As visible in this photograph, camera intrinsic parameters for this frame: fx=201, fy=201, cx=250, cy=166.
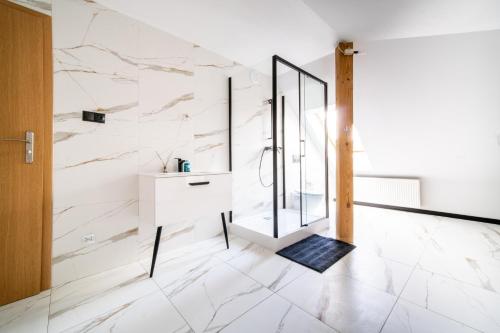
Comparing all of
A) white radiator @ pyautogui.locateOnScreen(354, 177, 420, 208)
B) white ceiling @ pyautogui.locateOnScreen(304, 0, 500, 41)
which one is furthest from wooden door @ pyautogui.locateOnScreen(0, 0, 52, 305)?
white radiator @ pyautogui.locateOnScreen(354, 177, 420, 208)

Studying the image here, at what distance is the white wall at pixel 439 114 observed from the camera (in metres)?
2.23

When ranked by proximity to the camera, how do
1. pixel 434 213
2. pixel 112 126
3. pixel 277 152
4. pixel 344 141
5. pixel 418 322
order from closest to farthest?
pixel 418 322, pixel 112 126, pixel 344 141, pixel 277 152, pixel 434 213

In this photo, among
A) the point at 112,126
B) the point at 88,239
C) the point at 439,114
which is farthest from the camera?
the point at 439,114

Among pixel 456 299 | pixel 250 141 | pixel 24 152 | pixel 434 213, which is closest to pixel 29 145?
pixel 24 152

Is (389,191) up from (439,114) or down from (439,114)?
down

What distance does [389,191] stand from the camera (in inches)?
143

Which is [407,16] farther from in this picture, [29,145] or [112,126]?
[29,145]

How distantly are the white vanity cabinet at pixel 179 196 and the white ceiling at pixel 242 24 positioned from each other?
1480mm

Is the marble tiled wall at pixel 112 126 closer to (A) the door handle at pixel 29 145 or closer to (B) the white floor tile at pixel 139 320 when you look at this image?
(A) the door handle at pixel 29 145

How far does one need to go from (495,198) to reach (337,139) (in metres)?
2.59

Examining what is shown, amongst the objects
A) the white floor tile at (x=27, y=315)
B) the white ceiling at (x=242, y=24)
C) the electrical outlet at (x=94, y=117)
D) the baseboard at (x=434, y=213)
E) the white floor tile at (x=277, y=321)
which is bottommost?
the white floor tile at (x=27, y=315)

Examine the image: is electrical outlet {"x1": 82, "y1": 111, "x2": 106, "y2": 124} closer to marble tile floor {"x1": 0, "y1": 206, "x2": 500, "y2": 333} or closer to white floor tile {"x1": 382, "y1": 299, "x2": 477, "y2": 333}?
marble tile floor {"x1": 0, "y1": 206, "x2": 500, "y2": 333}

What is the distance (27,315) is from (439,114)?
450 cm

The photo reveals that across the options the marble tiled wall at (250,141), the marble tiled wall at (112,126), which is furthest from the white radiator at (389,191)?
the marble tiled wall at (112,126)
